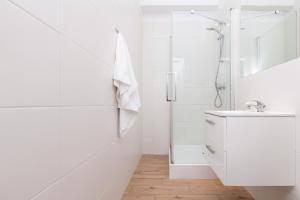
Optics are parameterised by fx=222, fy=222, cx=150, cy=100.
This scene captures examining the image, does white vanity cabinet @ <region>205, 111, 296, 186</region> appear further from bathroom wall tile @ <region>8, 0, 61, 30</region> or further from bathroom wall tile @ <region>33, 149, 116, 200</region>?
bathroom wall tile @ <region>8, 0, 61, 30</region>

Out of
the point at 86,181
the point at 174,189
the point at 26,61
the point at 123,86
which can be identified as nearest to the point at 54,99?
the point at 26,61

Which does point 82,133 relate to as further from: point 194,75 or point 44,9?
point 194,75

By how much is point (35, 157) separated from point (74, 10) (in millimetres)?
610

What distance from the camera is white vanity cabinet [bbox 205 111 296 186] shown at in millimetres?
1349

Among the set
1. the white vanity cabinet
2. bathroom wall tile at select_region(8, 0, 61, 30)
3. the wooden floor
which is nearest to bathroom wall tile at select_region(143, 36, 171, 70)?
the wooden floor

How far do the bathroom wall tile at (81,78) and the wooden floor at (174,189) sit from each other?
3.40ft

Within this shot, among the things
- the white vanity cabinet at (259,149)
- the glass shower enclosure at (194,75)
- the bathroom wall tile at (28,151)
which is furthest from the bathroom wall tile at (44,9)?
the glass shower enclosure at (194,75)

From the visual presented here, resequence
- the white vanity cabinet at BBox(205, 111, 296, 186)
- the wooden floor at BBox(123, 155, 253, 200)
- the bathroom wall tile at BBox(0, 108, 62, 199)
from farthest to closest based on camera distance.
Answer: the wooden floor at BBox(123, 155, 253, 200) → the white vanity cabinet at BBox(205, 111, 296, 186) → the bathroom wall tile at BBox(0, 108, 62, 199)

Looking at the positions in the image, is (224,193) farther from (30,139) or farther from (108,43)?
(30,139)

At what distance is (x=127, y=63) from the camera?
173 cm

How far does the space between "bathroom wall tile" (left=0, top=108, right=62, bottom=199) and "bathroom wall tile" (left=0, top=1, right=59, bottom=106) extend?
4cm

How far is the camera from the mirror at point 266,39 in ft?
4.92

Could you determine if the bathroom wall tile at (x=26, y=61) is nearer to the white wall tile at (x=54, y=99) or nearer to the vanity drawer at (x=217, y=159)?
the white wall tile at (x=54, y=99)

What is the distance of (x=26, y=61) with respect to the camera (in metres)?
0.61
